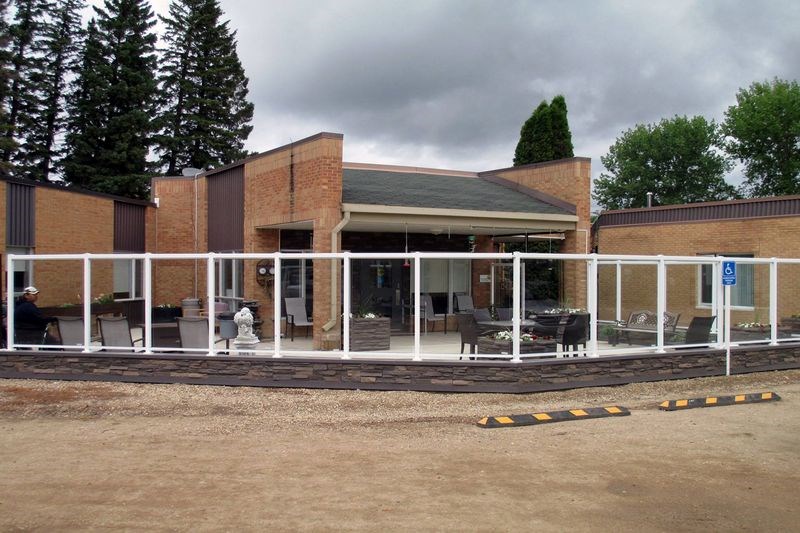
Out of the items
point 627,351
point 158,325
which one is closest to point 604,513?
point 627,351

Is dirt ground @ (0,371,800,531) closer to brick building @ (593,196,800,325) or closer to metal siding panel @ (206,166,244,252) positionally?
brick building @ (593,196,800,325)

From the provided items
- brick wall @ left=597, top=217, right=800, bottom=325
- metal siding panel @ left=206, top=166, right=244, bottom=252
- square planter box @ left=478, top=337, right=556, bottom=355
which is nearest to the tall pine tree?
metal siding panel @ left=206, top=166, right=244, bottom=252

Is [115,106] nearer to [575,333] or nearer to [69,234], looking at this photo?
[69,234]

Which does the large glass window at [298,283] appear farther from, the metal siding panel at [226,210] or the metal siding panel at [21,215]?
the metal siding panel at [21,215]

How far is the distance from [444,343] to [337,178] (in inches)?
155

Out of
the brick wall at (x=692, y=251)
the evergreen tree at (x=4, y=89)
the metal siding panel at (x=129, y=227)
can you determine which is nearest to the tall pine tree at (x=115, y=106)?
the evergreen tree at (x=4, y=89)

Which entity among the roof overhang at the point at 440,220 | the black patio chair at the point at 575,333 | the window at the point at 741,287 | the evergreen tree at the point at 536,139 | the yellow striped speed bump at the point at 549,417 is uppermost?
the evergreen tree at the point at 536,139

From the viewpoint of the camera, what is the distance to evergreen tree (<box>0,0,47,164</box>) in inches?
1312

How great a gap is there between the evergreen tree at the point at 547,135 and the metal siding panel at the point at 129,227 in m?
15.7

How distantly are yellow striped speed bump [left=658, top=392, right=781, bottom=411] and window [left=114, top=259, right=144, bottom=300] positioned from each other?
1392 centimetres

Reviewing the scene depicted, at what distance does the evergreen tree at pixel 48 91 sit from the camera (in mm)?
34188

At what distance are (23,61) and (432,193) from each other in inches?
1106

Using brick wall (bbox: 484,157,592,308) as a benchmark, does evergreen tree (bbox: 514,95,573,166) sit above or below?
above

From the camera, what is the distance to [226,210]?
17.2m
